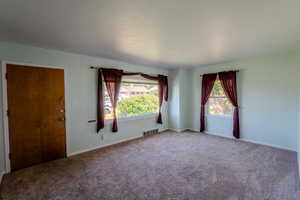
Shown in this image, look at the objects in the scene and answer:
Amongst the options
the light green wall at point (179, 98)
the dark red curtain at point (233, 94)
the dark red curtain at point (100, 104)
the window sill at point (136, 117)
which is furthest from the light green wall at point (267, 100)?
the dark red curtain at point (100, 104)

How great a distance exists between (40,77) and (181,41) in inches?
111

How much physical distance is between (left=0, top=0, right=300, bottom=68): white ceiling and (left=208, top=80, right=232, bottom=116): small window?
1779mm

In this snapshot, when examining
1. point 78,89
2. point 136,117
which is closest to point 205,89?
point 136,117

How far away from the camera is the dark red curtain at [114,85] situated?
390 centimetres

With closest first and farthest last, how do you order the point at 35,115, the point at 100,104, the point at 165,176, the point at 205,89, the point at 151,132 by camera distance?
the point at 165,176, the point at 35,115, the point at 100,104, the point at 205,89, the point at 151,132

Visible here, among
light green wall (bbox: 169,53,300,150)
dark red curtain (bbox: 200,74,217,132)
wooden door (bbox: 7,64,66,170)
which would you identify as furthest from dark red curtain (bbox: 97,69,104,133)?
light green wall (bbox: 169,53,300,150)

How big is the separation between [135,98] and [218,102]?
266 centimetres

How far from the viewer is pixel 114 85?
4031 millimetres

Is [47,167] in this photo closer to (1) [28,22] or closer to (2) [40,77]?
(2) [40,77]

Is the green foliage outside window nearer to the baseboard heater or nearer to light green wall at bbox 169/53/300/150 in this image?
the baseboard heater

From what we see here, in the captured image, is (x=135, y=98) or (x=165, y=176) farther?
(x=135, y=98)

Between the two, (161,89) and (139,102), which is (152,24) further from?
(161,89)

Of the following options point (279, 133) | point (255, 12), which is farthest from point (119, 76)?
point (279, 133)

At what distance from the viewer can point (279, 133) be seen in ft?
12.2
